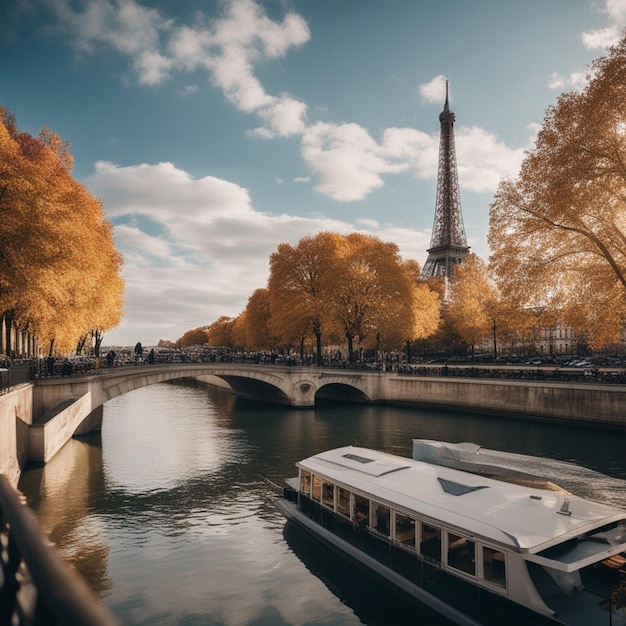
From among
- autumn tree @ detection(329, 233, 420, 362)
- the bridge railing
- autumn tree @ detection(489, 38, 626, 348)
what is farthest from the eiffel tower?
the bridge railing

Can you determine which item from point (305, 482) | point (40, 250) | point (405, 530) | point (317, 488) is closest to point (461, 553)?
point (405, 530)

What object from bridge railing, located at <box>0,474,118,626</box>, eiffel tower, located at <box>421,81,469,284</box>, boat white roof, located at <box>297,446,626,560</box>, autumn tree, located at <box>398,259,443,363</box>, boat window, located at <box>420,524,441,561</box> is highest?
eiffel tower, located at <box>421,81,469,284</box>

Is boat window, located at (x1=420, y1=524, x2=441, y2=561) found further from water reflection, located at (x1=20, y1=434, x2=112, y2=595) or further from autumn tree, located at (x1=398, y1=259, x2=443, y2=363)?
autumn tree, located at (x1=398, y1=259, x2=443, y2=363)

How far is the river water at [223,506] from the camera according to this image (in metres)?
13.8

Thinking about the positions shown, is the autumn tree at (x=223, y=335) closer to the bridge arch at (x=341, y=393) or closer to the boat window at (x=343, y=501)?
the bridge arch at (x=341, y=393)

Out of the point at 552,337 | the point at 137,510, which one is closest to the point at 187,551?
the point at 137,510

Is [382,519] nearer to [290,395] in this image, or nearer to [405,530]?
[405,530]

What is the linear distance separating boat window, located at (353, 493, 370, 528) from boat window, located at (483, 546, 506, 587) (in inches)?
177

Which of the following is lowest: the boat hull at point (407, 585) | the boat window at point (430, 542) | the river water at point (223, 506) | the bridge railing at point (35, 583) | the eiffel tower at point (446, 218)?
the river water at point (223, 506)

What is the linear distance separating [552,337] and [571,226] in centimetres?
13555

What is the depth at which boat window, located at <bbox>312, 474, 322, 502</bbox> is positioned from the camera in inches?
715

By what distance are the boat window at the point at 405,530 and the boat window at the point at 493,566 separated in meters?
2.34

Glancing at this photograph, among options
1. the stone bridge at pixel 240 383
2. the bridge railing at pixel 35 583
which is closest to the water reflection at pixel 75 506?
the stone bridge at pixel 240 383

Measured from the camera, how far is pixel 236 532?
18.6 metres
